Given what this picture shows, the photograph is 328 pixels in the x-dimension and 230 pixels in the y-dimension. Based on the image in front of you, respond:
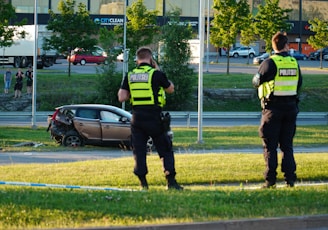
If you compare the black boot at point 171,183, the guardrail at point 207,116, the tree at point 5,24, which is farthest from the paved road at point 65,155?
the tree at point 5,24

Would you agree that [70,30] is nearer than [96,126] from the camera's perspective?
No

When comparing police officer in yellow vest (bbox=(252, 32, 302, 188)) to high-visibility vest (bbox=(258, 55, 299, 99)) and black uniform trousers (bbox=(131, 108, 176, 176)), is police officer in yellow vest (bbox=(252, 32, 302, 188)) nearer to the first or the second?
high-visibility vest (bbox=(258, 55, 299, 99))

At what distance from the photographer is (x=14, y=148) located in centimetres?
2306

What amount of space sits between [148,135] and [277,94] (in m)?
1.77

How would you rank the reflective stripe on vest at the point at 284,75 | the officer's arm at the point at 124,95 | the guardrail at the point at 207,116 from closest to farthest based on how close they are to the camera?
the officer's arm at the point at 124,95, the reflective stripe on vest at the point at 284,75, the guardrail at the point at 207,116

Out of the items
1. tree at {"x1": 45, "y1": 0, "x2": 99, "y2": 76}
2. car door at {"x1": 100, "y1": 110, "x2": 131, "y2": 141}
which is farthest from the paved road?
tree at {"x1": 45, "y1": 0, "x2": 99, "y2": 76}

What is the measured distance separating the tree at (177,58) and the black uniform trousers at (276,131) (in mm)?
31162

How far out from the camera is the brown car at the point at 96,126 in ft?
78.3

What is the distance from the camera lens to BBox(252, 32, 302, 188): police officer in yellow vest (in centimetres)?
927

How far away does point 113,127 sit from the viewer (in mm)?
23906

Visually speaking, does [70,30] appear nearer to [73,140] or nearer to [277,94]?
[73,140]

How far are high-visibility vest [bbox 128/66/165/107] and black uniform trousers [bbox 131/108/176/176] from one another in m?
0.11

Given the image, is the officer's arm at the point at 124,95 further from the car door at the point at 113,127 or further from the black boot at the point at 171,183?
the car door at the point at 113,127

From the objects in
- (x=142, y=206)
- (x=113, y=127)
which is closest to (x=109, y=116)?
(x=113, y=127)
